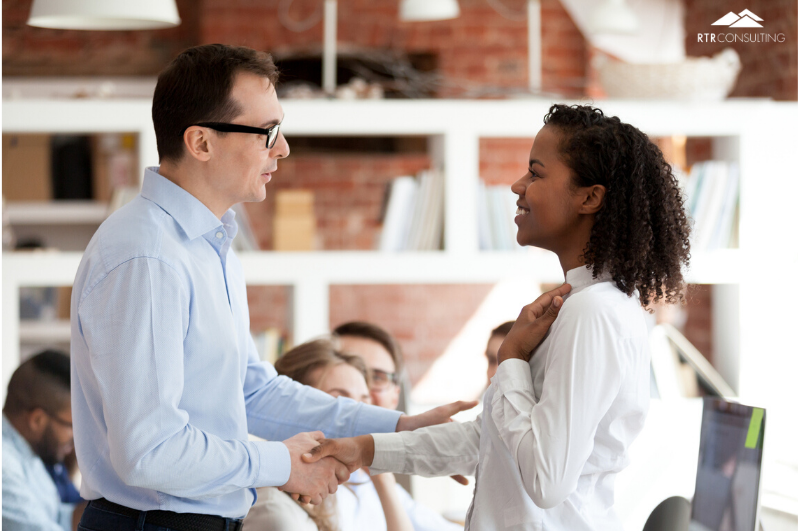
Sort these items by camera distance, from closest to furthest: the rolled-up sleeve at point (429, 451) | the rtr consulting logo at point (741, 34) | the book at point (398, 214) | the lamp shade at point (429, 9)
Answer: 1. the rolled-up sleeve at point (429, 451)
2. the book at point (398, 214)
3. the rtr consulting logo at point (741, 34)
4. the lamp shade at point (429, 9)

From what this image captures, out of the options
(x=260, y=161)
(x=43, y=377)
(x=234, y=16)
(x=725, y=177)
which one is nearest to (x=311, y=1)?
(x=234, y=16)

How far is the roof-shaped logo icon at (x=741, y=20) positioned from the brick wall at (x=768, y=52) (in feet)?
0.06

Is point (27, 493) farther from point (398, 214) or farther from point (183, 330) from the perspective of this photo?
point (398, 214)

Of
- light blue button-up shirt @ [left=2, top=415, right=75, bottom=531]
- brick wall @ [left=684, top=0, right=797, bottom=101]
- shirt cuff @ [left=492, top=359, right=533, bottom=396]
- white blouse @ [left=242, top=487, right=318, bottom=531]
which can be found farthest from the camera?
brick wall @ [left=684, top=0, right=797, bottom=101]

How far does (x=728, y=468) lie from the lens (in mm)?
1822

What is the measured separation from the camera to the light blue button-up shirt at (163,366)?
1.12 m

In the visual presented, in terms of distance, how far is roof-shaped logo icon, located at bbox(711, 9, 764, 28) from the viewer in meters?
3.76

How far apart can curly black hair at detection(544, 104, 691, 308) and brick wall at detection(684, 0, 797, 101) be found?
8.51ft

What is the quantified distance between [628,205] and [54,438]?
179 cm

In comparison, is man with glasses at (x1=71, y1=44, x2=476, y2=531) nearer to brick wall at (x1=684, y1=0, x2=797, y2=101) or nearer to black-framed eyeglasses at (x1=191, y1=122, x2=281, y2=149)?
black-framed eyeglasses at (x1=191, y1=122, x2=281, y2=149)

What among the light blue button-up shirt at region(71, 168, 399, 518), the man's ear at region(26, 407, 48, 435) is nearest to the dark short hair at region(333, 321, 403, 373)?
the man's ear at region(26, 407, 48, 435)

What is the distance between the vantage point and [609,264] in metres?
1.26

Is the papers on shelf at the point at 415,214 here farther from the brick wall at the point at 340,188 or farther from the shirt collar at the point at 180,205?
the brick wall at the point at 340,188

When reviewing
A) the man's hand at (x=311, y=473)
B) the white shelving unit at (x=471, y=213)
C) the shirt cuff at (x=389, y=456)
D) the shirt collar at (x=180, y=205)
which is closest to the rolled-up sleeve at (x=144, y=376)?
the shirt collar at (x=180, y=205)
